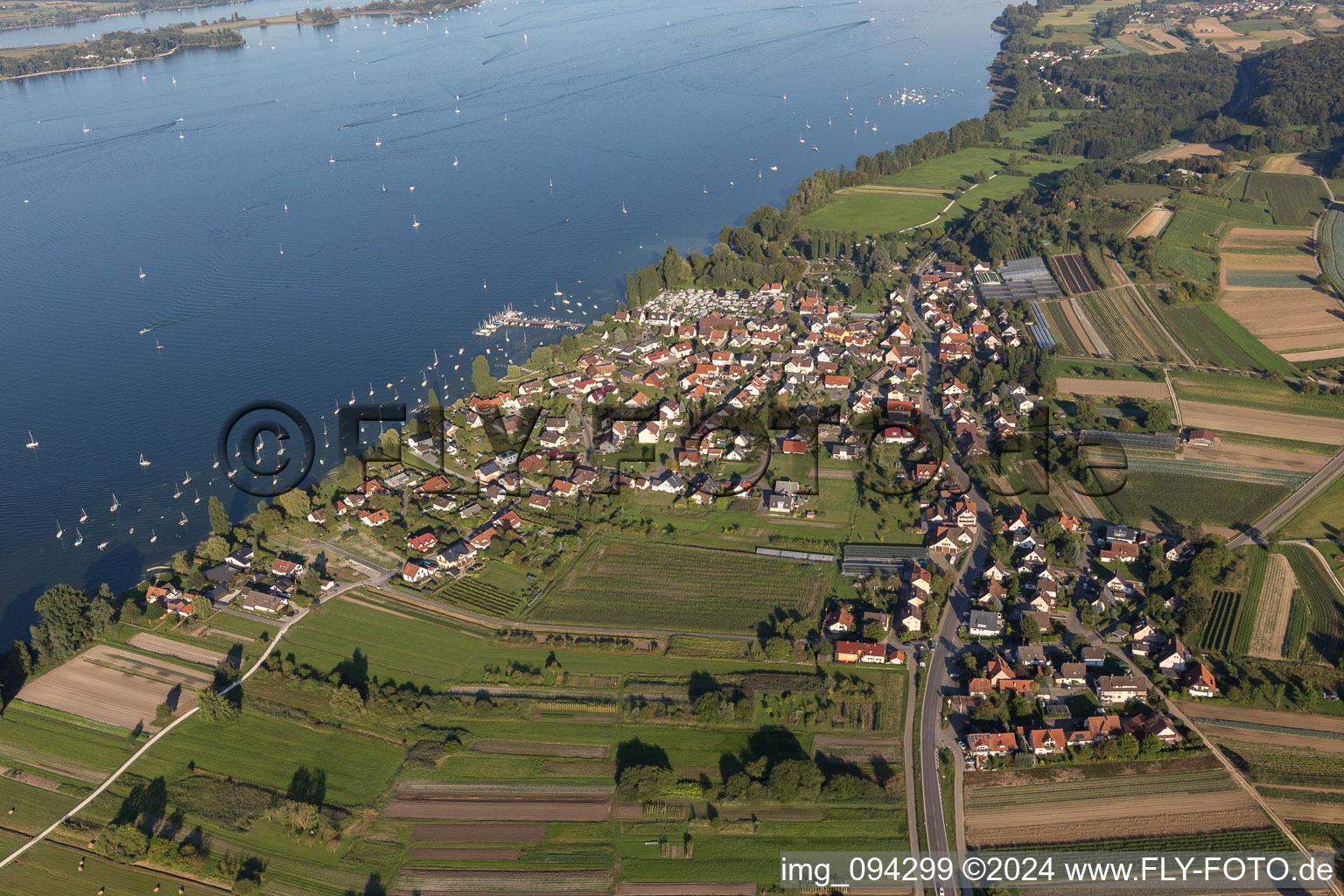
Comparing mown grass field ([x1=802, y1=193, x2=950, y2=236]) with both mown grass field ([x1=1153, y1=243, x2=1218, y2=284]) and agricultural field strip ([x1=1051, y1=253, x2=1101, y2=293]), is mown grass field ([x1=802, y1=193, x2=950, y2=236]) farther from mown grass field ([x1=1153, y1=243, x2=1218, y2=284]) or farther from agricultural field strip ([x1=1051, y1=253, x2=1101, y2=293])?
mown grass field ([x1=1153, y1=243, x2=1218, y2=284])

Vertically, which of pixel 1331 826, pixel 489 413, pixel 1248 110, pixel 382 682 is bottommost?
pixel 1331 826

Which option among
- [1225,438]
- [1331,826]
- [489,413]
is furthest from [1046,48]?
[1331,826]

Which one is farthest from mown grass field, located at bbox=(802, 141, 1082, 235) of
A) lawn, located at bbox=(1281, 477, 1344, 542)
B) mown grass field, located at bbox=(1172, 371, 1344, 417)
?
lawn, located at bbox=(1281, 477, 1344, 542)

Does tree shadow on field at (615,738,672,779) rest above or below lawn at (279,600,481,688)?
below

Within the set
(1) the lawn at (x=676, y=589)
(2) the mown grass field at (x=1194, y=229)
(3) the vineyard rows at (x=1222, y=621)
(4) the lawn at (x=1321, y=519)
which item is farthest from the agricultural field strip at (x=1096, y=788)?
(2) the mown grass field at (x=1194, y=229)

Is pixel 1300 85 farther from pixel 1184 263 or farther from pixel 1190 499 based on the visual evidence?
pixel 1190 499

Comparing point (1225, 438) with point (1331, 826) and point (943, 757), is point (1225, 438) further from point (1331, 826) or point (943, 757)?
point (943, 757)

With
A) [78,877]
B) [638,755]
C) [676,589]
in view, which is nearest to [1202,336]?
[676,589]
